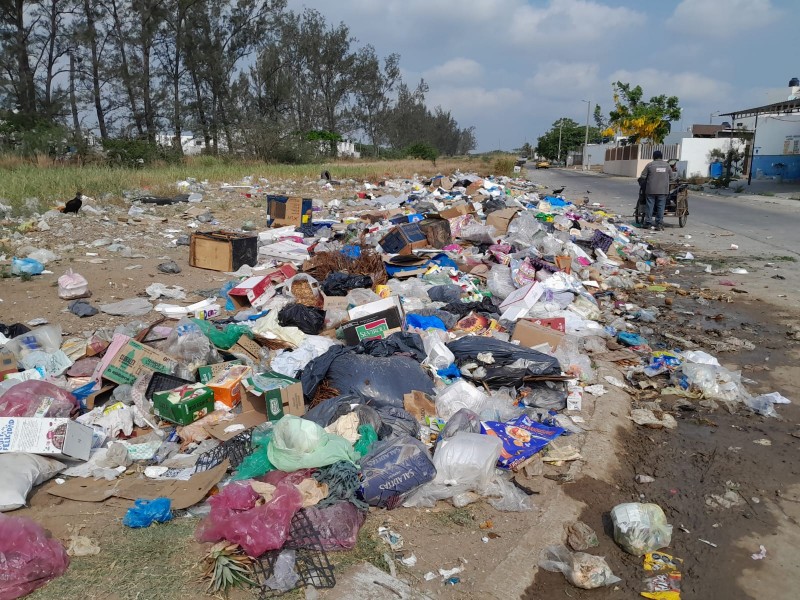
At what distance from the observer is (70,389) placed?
3.93m

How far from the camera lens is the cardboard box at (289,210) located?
383 inches

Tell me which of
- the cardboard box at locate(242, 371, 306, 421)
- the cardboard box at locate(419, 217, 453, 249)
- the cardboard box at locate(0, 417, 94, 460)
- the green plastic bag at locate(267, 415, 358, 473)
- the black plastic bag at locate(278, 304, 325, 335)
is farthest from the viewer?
the cardboard box at locate(419, 217, 453, 249)

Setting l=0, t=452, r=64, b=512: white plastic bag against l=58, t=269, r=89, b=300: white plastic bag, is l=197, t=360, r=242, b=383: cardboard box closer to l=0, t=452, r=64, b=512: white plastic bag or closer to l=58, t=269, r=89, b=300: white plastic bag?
l=0, t=452, r=64, b=512: white plastic bag

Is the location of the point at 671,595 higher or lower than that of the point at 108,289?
lower

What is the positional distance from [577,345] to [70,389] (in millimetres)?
3803

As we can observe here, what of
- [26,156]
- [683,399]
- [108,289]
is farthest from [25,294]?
[26,156]

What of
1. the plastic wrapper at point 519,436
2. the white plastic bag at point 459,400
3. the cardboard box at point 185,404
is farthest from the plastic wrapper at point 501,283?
the cardboard box at point 185,404

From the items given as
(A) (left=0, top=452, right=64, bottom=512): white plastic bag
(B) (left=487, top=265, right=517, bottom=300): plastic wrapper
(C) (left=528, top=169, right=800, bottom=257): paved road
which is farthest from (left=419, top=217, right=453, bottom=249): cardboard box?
(A) (left=0, top=452, right=64, bottom=512): white plastic bag

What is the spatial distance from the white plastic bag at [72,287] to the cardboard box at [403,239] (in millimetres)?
3532

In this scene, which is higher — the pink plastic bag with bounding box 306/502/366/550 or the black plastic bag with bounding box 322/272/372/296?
the black plastic bag with bounding box 322/272/372/296

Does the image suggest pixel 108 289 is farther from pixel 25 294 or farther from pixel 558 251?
pixel 558 251

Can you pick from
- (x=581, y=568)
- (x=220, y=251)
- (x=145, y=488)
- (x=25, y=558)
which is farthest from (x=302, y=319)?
(x=581, y=568)

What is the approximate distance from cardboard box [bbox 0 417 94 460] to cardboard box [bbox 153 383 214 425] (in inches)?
21.4

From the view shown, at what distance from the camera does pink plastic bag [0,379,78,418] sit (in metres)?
3.34
